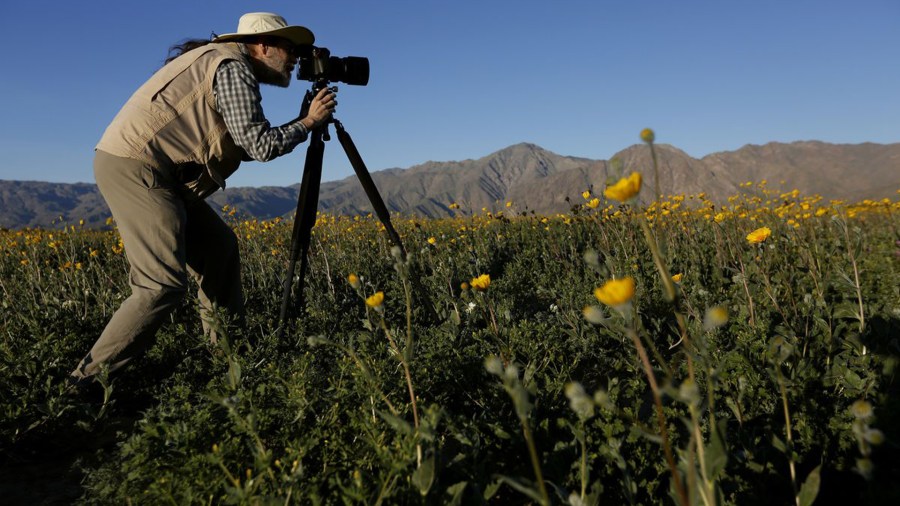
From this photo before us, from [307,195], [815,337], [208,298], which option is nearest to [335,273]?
[208,298]

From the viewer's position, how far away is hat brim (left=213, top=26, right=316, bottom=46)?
2666 mm

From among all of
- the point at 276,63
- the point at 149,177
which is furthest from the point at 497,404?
the point at 276,63

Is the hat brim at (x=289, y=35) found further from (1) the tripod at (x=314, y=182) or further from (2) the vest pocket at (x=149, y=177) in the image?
(2) the vest pocket at (x=149, y=177)

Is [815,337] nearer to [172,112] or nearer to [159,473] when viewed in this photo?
[159,473]

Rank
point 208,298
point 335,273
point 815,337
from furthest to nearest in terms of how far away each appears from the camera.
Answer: point 335,273, point 208,298, point 815,337

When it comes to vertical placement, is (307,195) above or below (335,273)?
above

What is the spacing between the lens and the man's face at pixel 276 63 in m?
2.78

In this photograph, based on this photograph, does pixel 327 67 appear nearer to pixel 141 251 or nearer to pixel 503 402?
pixel 141 251

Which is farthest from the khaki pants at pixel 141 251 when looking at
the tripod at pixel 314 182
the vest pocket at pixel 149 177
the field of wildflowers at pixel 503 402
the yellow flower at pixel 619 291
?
the yellow flower at pixel 619 291

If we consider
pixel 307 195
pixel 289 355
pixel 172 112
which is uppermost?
pixel 172 112

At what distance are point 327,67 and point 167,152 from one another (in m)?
0.98

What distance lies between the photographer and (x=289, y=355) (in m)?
2.84

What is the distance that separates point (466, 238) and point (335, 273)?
176cm

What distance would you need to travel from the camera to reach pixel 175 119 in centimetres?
251
